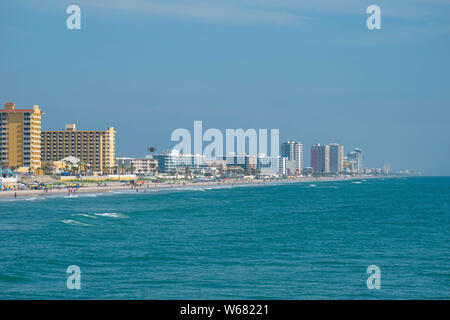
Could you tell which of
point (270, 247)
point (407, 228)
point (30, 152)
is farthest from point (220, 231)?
point (30, 152)

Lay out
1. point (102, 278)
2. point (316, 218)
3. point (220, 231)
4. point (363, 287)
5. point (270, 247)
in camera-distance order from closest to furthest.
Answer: point (363, 287) → point (102, 278) → point (270, 247) → point (220, 231) → point (316, 218)

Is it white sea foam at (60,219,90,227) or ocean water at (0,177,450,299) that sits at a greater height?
ocean water at (0,177,450,299)

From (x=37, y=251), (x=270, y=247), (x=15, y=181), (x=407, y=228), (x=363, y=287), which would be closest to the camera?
(x=363, y=287)

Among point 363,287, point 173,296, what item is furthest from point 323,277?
point 173,296

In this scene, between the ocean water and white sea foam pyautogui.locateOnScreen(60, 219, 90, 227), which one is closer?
the ocean water

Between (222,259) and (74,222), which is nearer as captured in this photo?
(222,259)

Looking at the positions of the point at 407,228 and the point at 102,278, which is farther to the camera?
the point at 407,228

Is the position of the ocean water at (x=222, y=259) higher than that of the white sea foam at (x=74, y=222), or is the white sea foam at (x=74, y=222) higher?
the ocean water at (x=222, y=259)

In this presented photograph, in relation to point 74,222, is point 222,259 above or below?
above

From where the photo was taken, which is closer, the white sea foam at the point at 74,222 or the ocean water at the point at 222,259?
the ocean water at the point at 222,259

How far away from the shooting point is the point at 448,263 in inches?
1330
